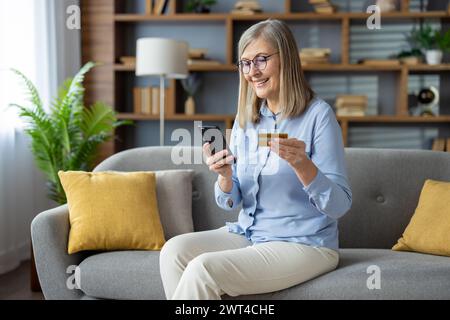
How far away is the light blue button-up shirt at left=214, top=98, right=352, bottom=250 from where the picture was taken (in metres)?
2.00

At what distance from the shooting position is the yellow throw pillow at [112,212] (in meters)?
2.56

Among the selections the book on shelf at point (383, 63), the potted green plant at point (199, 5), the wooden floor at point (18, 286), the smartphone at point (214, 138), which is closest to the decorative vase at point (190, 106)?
the potted green plant at point (199, 5)

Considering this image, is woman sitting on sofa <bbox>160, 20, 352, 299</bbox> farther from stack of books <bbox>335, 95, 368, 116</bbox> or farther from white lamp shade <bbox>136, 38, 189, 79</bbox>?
stack of books <bbox>335, 95, 368, 116</bbox>

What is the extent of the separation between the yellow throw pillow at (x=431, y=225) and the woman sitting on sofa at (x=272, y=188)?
0.51m

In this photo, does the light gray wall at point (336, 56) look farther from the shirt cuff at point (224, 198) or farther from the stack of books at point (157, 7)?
the shirt cuff at point (224, 198)

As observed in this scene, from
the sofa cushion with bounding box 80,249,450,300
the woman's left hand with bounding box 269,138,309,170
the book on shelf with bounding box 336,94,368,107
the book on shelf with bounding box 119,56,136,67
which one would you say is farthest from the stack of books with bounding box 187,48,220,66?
the woman's left hand with bounding box 269,138,309,170

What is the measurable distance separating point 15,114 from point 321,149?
2.75m

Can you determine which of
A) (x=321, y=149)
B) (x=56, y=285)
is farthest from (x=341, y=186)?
(x=56, y=285)

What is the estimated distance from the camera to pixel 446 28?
5.10 m

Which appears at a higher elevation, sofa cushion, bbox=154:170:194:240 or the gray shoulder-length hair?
the gray shoulder-length hair

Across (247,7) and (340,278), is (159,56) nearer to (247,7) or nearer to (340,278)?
(247,7)

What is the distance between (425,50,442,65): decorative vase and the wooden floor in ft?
10.7
